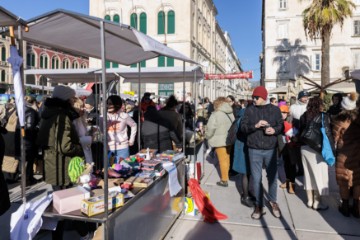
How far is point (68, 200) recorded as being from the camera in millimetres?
2561

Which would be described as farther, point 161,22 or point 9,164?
point 161,22

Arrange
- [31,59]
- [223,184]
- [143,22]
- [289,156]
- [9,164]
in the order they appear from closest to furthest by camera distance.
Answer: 1. [289,156]
2. [9,164]
3. [223,184]
4. [143,22]
5. [31,59]

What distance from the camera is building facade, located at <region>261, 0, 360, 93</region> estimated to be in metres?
33.7

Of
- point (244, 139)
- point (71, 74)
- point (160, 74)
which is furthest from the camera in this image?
point (71, 74)

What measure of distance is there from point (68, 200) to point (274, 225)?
2943mm

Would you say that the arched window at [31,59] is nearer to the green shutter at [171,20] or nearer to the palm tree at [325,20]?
the green shutter at [171,20]

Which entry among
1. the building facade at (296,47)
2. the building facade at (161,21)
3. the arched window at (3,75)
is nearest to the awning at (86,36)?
the building facade at (161,21)

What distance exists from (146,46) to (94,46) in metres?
1.92

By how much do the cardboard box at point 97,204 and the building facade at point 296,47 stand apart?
34.2 metres

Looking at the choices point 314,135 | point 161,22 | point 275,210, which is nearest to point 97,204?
point 275,210

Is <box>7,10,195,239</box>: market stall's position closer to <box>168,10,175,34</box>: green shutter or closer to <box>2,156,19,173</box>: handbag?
<box>2,156,19,173</box>: handbag

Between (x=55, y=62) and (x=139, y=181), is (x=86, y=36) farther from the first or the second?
(x=55, y=62)

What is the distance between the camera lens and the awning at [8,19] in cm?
260

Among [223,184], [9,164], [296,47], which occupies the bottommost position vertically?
[223,184]
